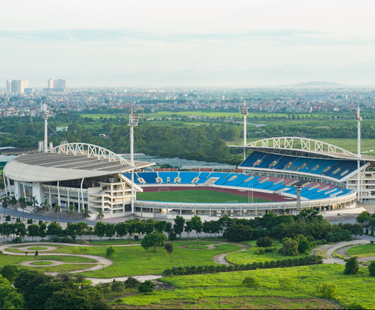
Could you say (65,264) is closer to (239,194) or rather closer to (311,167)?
(239,194)

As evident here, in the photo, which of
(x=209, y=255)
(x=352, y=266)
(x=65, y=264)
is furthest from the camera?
(x=209, y=255)

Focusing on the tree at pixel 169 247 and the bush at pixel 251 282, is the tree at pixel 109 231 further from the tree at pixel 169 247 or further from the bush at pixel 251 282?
the bush at pixel 251 282

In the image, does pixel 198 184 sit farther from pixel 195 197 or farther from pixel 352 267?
pixel 352 267

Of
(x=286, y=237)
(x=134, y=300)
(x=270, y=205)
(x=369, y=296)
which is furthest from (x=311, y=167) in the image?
(x=134, y=300)

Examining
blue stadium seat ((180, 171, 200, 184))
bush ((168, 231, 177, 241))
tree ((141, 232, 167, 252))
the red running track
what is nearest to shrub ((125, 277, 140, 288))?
tree ((141, 232, 167, 252))

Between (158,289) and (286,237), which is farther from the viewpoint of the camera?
(286,237)

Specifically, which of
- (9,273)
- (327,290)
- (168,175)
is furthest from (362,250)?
(168,175)

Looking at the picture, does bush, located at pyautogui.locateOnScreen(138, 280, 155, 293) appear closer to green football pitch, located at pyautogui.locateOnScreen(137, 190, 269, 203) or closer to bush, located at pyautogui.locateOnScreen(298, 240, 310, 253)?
bush, located at pyautogui.locateOnScreen(298, 240, 310, 253)
